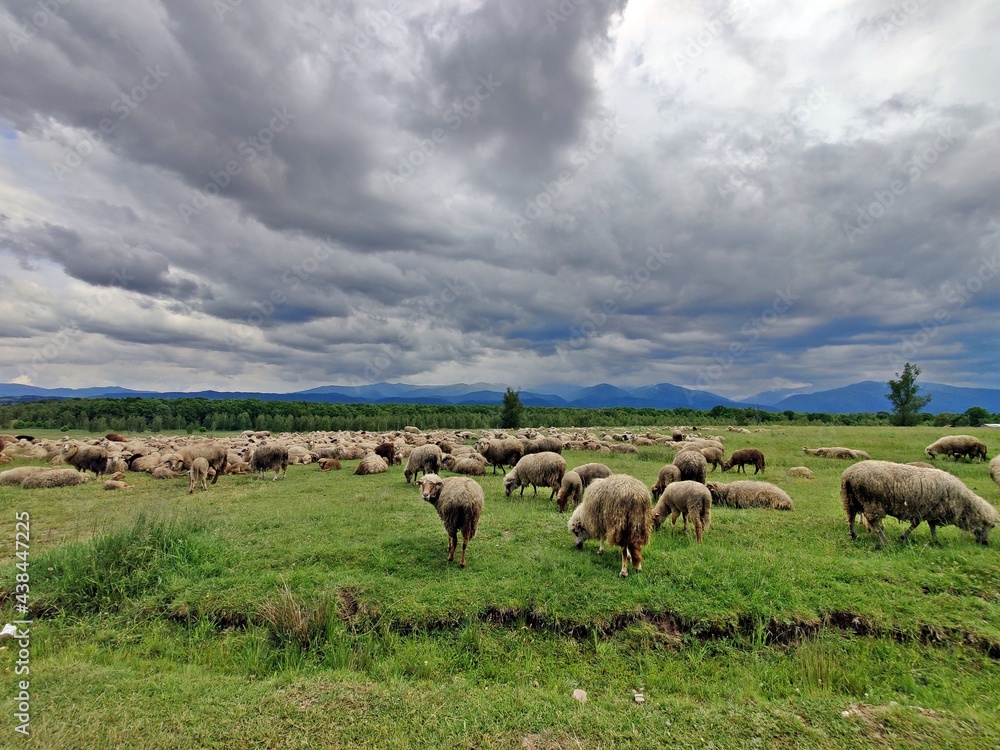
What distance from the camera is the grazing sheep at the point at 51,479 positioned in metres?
17.8

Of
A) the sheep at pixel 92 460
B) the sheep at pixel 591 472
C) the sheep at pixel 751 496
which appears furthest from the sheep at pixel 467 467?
the sheep at pixel 92 460

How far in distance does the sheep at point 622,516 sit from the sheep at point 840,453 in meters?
26.1

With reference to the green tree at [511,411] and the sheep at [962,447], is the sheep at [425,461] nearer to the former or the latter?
the sheep at [962,447]

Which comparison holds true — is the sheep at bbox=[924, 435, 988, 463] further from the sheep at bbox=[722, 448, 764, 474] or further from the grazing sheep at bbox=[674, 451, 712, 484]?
the grazing sheep at bbox=[674, 451, 712, 484]

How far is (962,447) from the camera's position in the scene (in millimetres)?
23109

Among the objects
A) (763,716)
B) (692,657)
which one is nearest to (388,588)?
(692,657)

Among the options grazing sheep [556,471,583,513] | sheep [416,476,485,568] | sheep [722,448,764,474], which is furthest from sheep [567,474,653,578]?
sheep [722,448,764,474]

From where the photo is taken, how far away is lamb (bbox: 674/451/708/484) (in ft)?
51.8

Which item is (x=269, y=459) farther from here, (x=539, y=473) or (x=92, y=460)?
(x=539, y=473)

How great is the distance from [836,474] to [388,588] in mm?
24271

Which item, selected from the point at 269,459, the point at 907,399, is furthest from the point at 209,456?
the point at 907,399

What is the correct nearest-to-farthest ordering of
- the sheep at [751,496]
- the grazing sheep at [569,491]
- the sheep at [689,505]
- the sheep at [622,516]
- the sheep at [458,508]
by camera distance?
the sheep at [622,516] → the sheep at [458,508] → the sheep at [689,505] → the grazing sheep at [569,491] → the sheep at [751,496]

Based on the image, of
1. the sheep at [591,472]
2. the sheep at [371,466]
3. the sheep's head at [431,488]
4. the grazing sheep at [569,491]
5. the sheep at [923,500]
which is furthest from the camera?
the sheep at [371,466]

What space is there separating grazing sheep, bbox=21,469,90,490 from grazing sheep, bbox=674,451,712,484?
1063 inches
